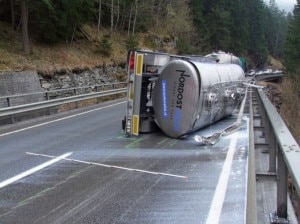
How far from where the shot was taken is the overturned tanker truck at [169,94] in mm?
9922

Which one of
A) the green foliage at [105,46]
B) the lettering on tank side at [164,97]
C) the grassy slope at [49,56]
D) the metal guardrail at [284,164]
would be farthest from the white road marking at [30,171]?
the green foliage at [105,46]

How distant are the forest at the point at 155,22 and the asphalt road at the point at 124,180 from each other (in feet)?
61.5

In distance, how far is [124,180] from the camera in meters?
6.89

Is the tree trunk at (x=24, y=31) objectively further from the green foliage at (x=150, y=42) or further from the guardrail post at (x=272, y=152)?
the green foliage at (x=150, y=42)

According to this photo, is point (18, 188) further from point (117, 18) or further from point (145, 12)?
point (145, 12)

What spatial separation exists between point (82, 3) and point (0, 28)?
936 centimetres

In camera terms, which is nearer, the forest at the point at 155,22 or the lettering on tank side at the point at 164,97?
the lettering on tank side at the point at 164,97

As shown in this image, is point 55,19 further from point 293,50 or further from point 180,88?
point 293,50

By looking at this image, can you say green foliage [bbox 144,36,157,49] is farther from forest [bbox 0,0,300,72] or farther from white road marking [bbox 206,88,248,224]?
white road marking [bbox 206,88,248,224]

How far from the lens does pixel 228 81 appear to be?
12.4 m

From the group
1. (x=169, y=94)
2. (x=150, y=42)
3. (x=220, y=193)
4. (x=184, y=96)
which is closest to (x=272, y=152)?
(x=220, y=193)

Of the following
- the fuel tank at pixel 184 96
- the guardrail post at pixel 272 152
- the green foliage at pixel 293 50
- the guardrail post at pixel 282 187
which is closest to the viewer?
the guardrail post at pixel 282 187

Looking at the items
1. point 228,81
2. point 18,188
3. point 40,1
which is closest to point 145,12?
point 40,1

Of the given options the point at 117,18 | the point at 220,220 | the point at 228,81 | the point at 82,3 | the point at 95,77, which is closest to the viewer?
the point at 220,220
